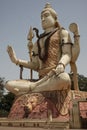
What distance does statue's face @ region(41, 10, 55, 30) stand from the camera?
12.3 m

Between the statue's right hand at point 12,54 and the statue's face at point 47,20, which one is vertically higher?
the statue's face at point 47,20

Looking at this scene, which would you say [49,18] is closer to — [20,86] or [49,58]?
[49,58]

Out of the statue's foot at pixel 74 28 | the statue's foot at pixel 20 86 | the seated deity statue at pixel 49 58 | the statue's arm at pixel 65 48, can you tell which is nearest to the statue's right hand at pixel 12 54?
the seated deity statue at pixel 49 58

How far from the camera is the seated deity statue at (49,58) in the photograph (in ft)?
33.1

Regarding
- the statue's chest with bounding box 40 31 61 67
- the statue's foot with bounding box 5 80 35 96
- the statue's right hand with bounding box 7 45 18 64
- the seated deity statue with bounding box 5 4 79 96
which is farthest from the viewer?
the statue's right hand with bounding box 7 45 18 64

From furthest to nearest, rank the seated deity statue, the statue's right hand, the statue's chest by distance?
the statue's right hand < the statue's chest < the seated deity statue

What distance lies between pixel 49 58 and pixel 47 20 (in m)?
1.96

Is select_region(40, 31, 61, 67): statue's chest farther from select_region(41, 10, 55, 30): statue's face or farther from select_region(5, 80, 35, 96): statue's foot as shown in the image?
select_region(5, 80, 35, 96): statue's foot

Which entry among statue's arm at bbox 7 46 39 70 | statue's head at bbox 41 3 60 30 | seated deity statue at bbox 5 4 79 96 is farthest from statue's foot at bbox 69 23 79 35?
statue's arm at bbox 7 46 39 70

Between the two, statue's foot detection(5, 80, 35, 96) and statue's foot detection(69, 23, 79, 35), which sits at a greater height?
statue's foot detection(69, 23, 79, 35)

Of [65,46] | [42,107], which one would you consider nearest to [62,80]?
[42,107]

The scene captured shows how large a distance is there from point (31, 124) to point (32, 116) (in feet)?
5.62

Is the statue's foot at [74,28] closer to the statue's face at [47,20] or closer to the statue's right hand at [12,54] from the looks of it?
the statue's face at [47,20]

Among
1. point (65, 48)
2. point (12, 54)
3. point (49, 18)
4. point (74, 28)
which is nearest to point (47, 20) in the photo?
point (49, 18)
